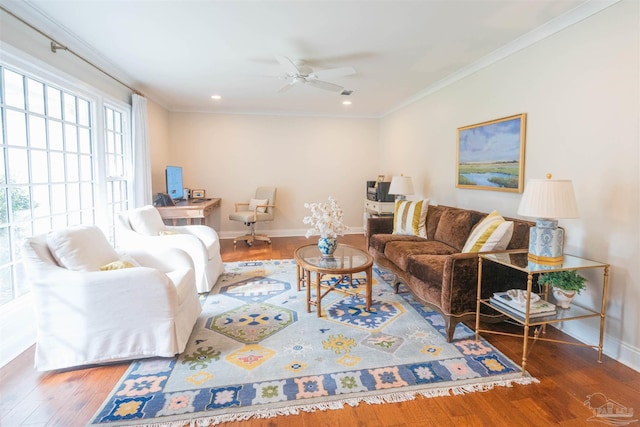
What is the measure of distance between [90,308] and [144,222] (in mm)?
1365

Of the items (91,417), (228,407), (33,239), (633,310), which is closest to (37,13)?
(33,239)

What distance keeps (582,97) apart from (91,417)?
145 inches

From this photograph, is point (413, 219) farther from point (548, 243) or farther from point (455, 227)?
point (548, 243)

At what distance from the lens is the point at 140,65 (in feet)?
11.7

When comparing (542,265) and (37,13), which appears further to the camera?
(37,13)

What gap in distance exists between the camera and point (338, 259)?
3.01m

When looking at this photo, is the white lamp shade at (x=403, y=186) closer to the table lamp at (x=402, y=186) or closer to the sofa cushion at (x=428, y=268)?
the table lamp at (x=402, y=186)

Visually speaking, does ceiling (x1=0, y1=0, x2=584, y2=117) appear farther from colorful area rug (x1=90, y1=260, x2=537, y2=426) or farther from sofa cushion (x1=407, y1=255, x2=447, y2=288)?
colorful area rug (x1=90, y1=260, x2=537, y2=426)

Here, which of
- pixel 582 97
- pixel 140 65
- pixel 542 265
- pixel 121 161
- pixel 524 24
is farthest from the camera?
pixel 121 161

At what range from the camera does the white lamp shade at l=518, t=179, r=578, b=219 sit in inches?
79.3

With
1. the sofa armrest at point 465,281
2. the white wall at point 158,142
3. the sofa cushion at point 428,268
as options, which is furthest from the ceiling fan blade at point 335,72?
the white wall at point 158,142

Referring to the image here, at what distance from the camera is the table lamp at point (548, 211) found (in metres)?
2.02

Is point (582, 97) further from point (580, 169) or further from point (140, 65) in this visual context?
point (140, 65)

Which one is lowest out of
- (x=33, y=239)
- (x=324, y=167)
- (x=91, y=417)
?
(x=91, y=417)
